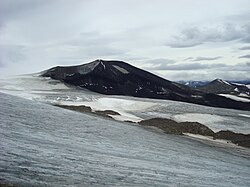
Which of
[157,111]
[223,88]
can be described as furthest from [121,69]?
[223,88]

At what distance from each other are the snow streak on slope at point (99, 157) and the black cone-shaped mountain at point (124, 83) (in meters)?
58.7

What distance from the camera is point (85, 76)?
90.5 m

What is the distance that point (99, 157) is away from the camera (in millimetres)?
15023

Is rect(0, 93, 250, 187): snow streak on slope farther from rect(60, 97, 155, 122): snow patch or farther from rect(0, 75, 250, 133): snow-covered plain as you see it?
rect(60, 97, 155, 122): snow patch

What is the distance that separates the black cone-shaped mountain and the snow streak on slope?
193ft

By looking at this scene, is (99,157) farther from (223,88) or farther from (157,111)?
(223,88)

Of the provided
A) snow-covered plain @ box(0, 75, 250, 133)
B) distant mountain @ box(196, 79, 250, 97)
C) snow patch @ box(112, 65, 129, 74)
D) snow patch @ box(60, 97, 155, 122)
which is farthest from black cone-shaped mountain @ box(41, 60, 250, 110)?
distant mountain @ box(196, 79, 250, 97)

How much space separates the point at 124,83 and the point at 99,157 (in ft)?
265

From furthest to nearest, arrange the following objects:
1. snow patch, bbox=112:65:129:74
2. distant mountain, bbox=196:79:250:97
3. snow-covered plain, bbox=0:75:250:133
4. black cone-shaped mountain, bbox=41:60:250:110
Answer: distant mountain, bbox=196:79:250:97, snow patch, bbox=112:65:129:74, black cone-shaped mountain, bbox=41:60:250:110, snow-covered plain, bbox=0:75:250:133

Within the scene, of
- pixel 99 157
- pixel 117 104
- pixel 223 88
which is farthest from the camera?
pixel 223 88

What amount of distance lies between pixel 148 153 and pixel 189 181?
4879 millimetres

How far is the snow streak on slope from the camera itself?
11414mm

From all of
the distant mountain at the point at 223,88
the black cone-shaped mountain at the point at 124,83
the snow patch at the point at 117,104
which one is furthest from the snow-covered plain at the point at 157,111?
the distant mountain at the point at 223,88

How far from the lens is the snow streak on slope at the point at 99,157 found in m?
11.4
